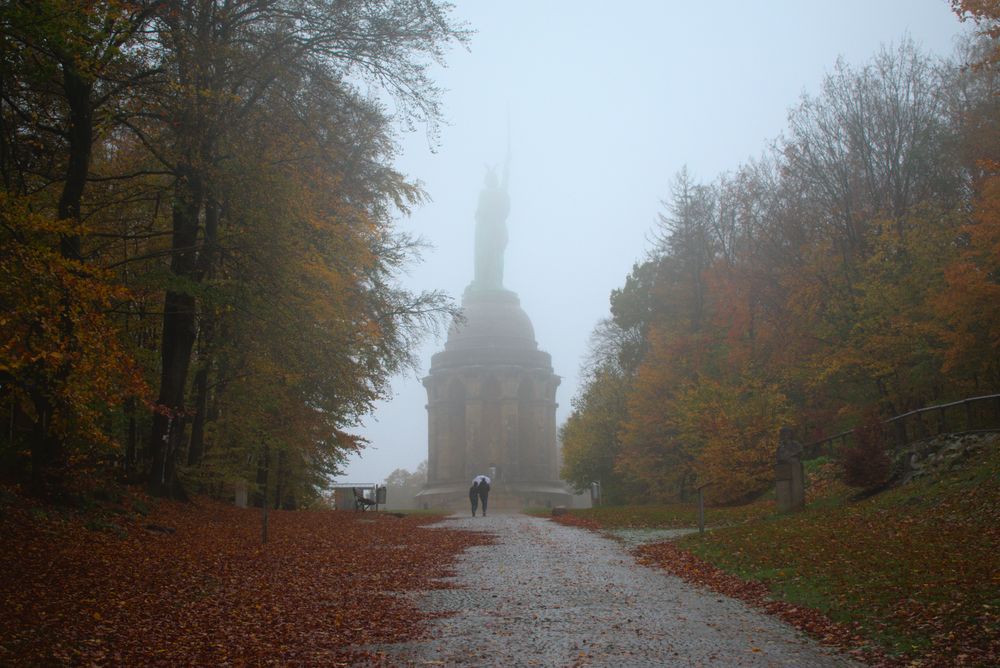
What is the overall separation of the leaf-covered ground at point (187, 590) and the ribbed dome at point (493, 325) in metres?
46.7

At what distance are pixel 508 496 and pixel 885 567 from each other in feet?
144

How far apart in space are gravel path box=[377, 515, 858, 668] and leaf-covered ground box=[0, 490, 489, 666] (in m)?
0.52

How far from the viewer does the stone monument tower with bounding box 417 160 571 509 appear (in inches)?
2312

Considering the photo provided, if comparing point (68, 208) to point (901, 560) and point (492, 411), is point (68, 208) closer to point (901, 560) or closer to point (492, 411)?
point (901, 560)

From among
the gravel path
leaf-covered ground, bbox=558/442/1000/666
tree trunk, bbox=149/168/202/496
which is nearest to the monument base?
tree trunk, bbox=149/168/202/496

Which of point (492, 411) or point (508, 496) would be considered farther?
point (492, 411)

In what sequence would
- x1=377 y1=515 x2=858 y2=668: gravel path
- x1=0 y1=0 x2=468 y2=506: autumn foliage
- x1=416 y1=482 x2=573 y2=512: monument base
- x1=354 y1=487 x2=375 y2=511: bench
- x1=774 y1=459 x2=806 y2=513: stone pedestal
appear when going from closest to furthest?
x1=377 y1=515 x2=858 y2=668: gravel path → x1=0 y1=0 x2=468 y2=506: autumn foliage → x1=774 y1=459 x2=806 y2=513: stone pedestal → x1=354 y1=487 x2=375 y2=511: bench → x1=416 y1=482 x2=573 y2=512: monument base

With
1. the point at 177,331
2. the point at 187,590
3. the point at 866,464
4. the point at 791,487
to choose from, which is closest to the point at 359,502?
the point at 177,331

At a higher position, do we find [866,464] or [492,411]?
[492,411]

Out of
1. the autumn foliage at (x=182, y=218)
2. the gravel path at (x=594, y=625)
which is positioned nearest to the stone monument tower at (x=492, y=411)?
the autumn foliage at (x=182, y=218)

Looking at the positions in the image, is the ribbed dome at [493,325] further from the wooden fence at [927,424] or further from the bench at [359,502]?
the wooden fence at [927,424]

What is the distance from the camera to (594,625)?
25.2ft

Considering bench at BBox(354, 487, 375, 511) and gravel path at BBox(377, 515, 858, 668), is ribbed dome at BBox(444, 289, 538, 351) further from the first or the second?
gravel path at BBox(377, 515, 858, 668)

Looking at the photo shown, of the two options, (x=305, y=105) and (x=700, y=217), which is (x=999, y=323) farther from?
(x=700, y=217)
